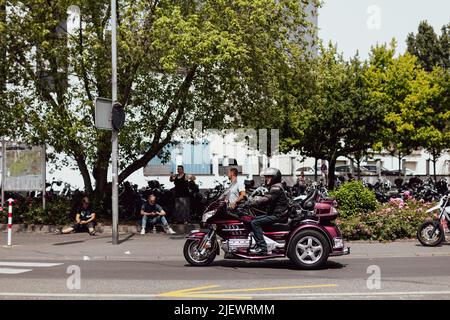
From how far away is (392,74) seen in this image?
3997 cm

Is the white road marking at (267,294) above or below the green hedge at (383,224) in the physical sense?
below

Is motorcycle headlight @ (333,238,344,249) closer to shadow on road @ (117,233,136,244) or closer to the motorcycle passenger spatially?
the motorcycle passenger

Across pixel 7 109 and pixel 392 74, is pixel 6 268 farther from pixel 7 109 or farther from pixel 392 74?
pixel 392 74

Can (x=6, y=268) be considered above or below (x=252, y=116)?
below

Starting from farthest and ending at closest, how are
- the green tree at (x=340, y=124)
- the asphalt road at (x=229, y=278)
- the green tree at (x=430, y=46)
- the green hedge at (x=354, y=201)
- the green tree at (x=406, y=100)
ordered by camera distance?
1. the green tree at (x=430, y=46)
2. the green tree at (x=406, y=100)
3. the green tree at (x=340, y=124)
4. the green hedge at (x=354, y=201)
5. the asphalt road at (x=229, y=278)

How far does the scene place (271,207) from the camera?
11.0 m

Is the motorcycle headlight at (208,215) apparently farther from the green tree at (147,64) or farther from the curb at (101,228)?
the curb at (101,228)

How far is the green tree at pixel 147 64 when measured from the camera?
1598 cm

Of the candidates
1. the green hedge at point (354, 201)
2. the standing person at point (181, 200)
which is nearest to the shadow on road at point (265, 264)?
the green hedge at point (354, 201)

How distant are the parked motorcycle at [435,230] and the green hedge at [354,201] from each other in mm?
2221

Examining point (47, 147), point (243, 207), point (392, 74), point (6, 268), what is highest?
point (392, 74)

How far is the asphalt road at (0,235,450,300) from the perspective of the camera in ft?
27.7

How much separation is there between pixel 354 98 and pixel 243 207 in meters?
22.9

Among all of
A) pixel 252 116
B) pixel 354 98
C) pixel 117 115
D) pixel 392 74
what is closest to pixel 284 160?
pixel 392 74
